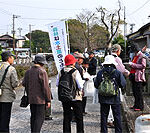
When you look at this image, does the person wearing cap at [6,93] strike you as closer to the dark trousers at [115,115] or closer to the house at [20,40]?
the dark trousers at [115,115]

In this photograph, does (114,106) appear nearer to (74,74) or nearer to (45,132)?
(74,74)

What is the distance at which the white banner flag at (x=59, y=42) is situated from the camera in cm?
877

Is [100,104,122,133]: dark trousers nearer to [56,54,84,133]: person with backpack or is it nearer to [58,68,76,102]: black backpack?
[56,54,84,133]: person with backpack

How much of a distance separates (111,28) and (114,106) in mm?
28979

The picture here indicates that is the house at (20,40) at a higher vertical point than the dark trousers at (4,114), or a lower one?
higher

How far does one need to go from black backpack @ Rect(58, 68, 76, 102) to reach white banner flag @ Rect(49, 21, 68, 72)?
333 cm

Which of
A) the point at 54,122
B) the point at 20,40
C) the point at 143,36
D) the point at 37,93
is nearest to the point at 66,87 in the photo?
the point at 37,93

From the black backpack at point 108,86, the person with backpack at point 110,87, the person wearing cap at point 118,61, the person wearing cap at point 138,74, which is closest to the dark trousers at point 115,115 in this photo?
the person with backpack at point 110,87

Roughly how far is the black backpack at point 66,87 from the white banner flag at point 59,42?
333 centimetres

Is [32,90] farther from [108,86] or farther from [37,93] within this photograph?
[108,86]

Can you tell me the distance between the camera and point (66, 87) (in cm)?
535

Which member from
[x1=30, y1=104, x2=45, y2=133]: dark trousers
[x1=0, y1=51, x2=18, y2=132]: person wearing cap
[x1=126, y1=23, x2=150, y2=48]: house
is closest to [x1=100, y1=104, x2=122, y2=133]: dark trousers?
[x1=30, y1=104, x2=45, y2=133]: dark trousers

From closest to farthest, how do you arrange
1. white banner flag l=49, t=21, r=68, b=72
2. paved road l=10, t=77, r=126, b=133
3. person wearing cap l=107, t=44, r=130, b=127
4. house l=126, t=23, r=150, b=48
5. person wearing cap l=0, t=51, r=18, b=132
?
person wearing cap l=0, t=51, r=18, b=132 < person wearing cap l=107, t=44, r=130, b=127 < paved road l=10, t=77, r=126, b=133 < white banner flag l=49, t=21, r=68, b=72 < house l=126, t=23, r=150, b=48

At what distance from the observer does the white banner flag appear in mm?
8773
